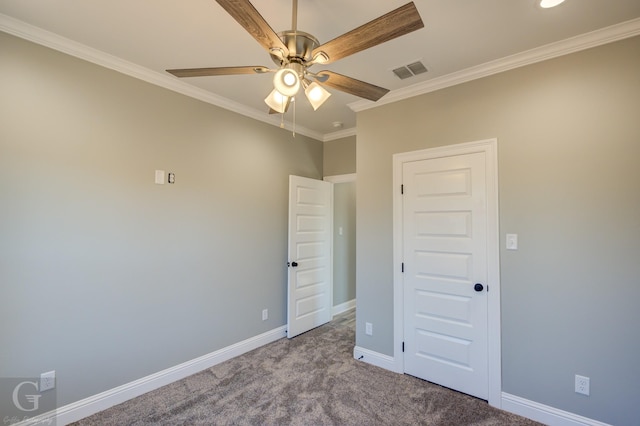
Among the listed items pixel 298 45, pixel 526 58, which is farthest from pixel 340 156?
pixel 298 45

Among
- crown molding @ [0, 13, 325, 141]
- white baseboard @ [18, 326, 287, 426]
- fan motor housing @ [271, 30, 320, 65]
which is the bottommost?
white baseboard @ [18, 326, 287, 426]

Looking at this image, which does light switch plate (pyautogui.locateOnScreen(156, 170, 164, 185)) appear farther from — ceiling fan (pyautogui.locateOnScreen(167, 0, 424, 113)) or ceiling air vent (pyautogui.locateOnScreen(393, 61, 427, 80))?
ceiling air vent (pyautogui.locateOnScreen(393, 61, 427, 80))

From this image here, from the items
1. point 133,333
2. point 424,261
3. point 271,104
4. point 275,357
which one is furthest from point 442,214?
point 133,333

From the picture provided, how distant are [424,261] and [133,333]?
2673 millimetres

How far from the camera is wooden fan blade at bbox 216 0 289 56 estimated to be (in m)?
1.13

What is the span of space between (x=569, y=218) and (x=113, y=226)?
355 cm

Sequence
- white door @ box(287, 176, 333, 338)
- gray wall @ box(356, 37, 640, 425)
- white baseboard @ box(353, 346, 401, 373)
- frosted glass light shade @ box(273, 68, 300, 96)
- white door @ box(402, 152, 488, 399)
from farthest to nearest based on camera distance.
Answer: white door @ box(287, 176, 333, 338), white baseboard @ box(353, 346, 401, 373), white door @ box(402, 152, 488, 399), gray wall @ box(356, 37, 640, 425), frosted glass light shade @ box(273, 68, 300, 96)

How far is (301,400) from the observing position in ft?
7.99

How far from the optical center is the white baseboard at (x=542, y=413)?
2047 millimetres

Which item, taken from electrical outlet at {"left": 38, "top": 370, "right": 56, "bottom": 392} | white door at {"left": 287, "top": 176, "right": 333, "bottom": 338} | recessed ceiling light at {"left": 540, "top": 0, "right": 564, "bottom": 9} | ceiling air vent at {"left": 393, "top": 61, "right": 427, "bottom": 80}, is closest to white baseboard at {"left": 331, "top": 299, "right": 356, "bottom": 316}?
white door at {"left": 287, "top": 176, "right": 333, "bottom": 338}

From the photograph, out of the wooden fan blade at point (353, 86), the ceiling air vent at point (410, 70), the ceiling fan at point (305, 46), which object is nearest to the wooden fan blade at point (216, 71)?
the ceiling fan at point (305, 46)

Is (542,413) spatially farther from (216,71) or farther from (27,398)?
(27,398)

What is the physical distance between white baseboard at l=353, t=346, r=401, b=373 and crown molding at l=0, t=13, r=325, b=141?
2.96 m

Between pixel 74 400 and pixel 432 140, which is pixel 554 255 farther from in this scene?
pixel 74 400
